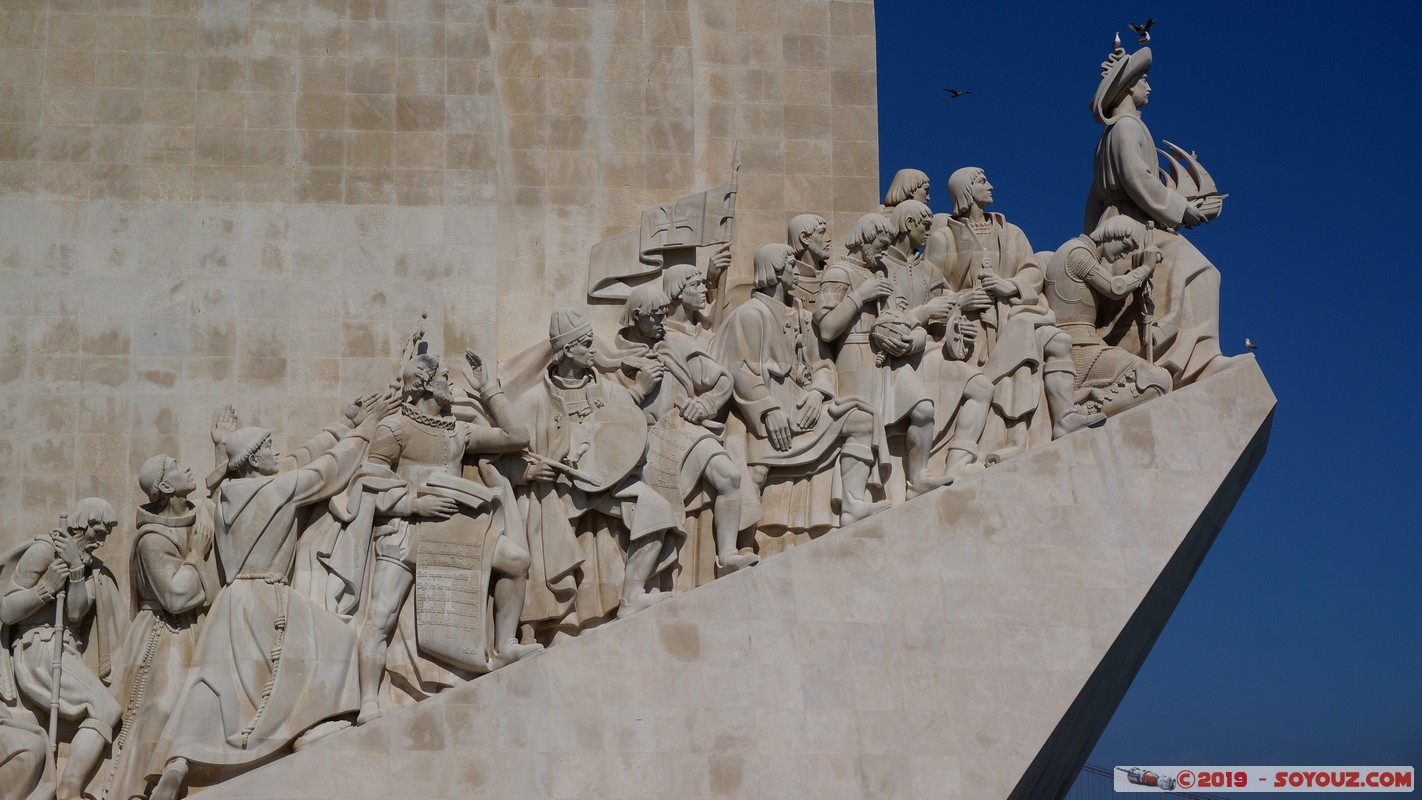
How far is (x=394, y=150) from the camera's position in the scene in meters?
14.5

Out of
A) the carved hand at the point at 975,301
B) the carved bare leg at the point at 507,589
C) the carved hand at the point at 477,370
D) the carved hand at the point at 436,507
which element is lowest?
the carved bare leg at the point at 507,589

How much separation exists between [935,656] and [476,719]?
261 centimetres

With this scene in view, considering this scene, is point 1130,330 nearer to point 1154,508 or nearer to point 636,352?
point 1154,508

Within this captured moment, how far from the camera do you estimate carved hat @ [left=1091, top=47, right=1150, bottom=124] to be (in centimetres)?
1520

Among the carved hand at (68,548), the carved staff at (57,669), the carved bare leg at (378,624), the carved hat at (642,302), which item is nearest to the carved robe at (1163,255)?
the carved hat at (642,302)

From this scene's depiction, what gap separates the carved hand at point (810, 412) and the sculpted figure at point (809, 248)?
78 cm

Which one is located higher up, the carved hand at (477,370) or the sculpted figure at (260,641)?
the carved hand at (477,370)

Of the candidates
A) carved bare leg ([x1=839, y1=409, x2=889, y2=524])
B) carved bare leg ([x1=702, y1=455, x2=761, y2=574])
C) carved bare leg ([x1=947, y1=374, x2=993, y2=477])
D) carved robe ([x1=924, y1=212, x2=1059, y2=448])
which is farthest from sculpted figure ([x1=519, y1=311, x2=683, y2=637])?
carved robe ([x1=924, y1=212, x2=1059, y2=448])

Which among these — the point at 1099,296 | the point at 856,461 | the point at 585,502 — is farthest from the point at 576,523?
the point at 1099,296

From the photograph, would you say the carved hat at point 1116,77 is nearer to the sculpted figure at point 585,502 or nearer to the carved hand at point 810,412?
the carved hand at point 810,412

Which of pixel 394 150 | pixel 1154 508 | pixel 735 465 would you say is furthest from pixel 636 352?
pixel 1154 508

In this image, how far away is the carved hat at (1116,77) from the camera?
15.2 metres

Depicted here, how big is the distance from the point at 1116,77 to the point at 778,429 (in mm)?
3496

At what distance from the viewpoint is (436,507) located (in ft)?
43.0
